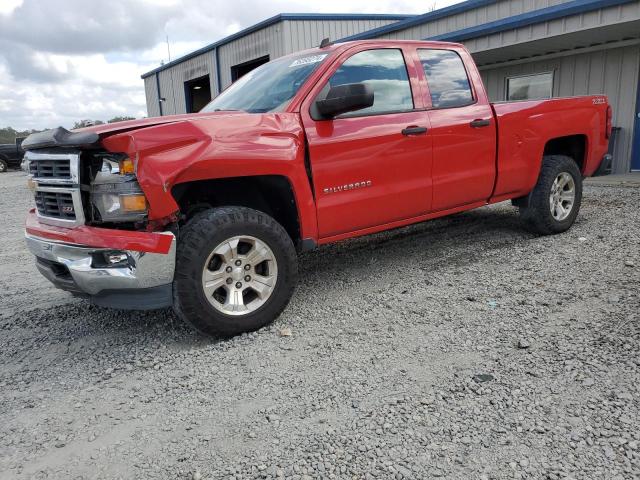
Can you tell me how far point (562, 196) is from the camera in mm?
5859

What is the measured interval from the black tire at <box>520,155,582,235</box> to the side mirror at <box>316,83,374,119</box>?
2758mm

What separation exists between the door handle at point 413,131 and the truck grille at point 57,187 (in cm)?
246

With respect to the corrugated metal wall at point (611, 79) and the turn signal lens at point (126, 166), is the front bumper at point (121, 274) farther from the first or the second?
the corrugated metal wall at point (611, 79)

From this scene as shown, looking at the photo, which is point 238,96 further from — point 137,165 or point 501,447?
point 501,447

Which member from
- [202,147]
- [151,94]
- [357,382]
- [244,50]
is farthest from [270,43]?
[357,382]

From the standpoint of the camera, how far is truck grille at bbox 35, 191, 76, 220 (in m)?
3.38

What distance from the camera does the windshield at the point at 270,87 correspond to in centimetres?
404

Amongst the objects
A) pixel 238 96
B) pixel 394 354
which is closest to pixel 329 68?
pixel 238 96

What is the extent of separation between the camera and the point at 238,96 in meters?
4.54

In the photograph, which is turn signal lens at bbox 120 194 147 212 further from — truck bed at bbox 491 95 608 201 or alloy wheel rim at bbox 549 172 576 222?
alloy wheel rim at bbox 549 172 576 222

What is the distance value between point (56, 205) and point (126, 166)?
2.36 feet

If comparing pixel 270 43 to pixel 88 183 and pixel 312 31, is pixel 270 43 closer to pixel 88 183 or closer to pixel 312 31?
pixel 312 31

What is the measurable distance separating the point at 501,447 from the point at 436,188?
268 centimetres

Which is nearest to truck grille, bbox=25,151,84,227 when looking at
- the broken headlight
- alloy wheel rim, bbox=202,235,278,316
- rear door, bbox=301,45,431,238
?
the broken headlight
